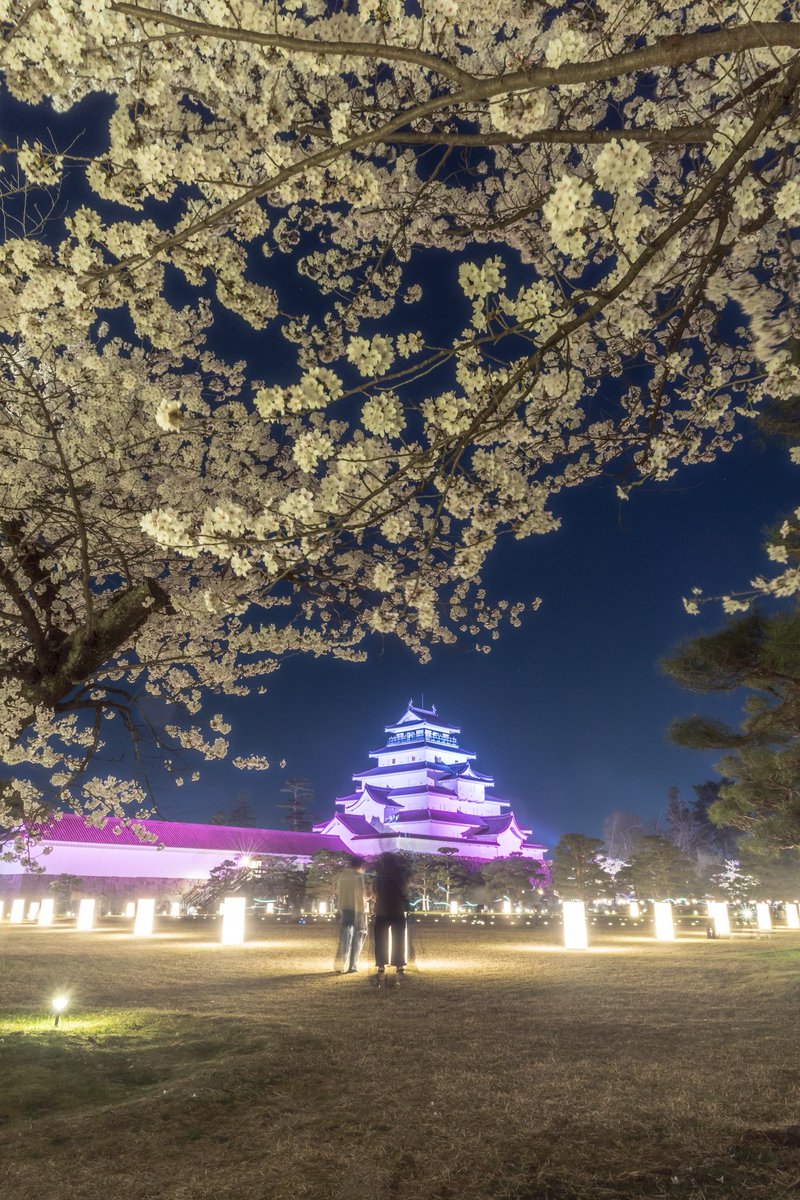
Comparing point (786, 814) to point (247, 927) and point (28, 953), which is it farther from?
point (247, 927)

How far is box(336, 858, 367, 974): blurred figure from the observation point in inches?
388

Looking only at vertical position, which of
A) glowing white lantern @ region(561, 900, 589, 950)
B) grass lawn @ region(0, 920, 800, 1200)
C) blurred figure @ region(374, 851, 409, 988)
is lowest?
glowing white lantern @ region(561, 900, 589, 950)

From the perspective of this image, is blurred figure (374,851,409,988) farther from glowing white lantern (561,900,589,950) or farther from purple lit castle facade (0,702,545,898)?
purple lit castle facade (0,702,545,898)

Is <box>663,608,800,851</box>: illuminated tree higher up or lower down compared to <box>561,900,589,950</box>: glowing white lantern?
higher up

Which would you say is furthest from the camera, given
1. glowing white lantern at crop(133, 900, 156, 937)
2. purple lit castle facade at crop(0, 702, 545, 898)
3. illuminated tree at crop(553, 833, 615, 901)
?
purple lit castle facade at crop(0, 702, 545, 898)

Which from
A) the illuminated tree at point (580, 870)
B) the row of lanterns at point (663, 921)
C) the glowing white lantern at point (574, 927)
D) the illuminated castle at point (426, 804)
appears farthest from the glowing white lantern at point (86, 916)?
the illuminated castle at point (426, 804)

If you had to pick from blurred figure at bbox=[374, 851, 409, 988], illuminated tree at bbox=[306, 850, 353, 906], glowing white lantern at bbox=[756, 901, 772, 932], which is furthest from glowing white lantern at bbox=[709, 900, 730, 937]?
illuminated tree at bbox=[306, 850, 353, 906]

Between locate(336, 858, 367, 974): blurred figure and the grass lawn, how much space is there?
4.34 ft

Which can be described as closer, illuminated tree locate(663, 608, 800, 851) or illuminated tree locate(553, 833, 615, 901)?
illuminated tree locate(663, 608, 800, 851)

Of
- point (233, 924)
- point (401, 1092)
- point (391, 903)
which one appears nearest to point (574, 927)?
point (233, 924)

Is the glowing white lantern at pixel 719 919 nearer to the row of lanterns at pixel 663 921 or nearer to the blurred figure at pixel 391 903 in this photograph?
the row of lanterns at pixel 663 921

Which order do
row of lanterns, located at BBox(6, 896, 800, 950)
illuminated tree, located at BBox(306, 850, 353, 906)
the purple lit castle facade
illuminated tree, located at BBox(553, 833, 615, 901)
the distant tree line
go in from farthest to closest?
the purple lit castle facade < illuminated tree, located at BBox(553, 833, 615, 901) < the distant tree line < illuminated tree, located at BBox(306, 850, 353, 906) < row of lanterns, located at BBox(6, 896, 800, 950)

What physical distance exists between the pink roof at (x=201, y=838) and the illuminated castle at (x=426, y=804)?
4.46 meters

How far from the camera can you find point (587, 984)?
8938mm
